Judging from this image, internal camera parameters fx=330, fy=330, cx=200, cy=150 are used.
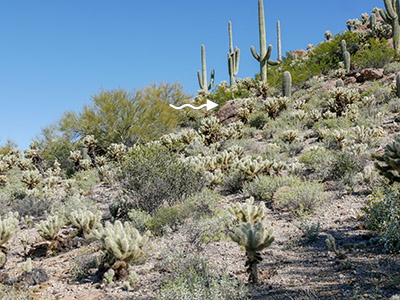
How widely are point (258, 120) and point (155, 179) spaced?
35.1 ft

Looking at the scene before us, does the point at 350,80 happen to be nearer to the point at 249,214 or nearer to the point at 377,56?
the point at 377,56

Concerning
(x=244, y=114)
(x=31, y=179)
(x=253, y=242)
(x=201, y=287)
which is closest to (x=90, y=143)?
(x=31, y=179)

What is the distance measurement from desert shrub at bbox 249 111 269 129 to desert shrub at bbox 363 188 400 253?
1192cm

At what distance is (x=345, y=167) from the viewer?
27.8 ft

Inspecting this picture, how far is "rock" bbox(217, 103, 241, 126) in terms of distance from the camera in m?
19.9

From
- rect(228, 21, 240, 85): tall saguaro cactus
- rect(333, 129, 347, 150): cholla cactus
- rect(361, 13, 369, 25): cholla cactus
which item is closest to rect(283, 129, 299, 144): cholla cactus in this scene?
rect(333, 129, 347, 150): cholla cactus

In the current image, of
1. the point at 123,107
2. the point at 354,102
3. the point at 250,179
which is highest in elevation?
the point at 123,107

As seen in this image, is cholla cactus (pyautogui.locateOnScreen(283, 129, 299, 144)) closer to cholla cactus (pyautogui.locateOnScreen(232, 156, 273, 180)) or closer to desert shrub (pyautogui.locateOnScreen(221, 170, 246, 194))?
cholla cactus (pyautogui.locateOnScreen(232, 156, 273, 180))

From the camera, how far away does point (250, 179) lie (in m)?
8.95

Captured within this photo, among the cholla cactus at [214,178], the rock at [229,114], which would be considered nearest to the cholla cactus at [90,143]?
the rock at [229,114]

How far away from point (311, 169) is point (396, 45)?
1940 cm

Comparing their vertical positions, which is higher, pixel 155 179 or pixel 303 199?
pixel 155 179

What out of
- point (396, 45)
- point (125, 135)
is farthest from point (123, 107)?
point (396, 45)

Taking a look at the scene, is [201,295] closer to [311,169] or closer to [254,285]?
[254,285]
